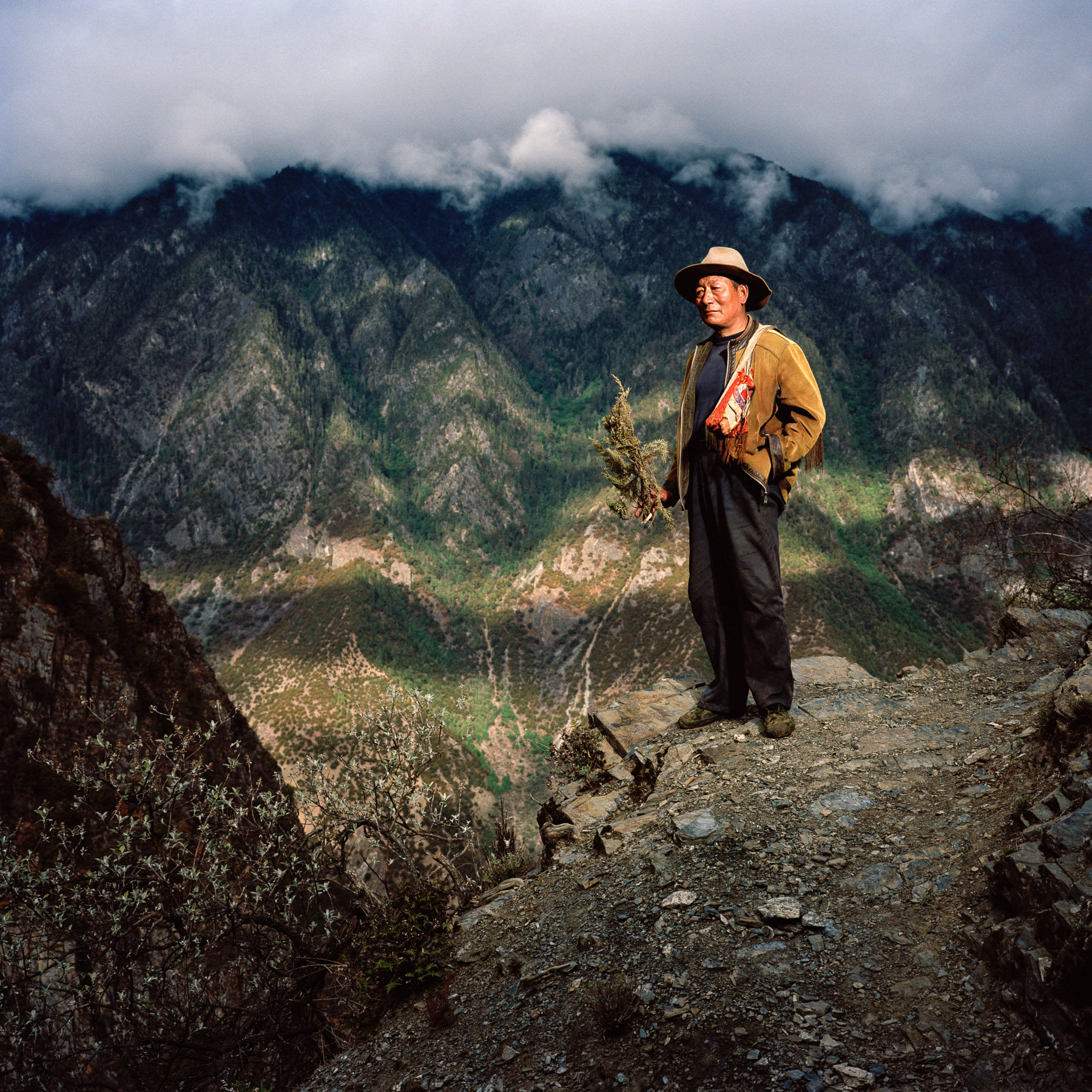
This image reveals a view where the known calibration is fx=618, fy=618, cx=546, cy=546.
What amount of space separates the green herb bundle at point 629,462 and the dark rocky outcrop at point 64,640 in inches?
714

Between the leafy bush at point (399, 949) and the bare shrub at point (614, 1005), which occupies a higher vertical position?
the bare shrub at point (614, 1005)

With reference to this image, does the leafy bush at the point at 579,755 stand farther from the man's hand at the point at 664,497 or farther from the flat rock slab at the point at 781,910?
the flat rock slab at the point at 781,910

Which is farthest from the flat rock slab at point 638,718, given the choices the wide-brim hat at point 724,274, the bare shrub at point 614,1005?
the wide-brim hat at point 724,274

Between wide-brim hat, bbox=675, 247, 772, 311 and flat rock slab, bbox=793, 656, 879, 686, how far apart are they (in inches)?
157

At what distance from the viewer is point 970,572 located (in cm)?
10800

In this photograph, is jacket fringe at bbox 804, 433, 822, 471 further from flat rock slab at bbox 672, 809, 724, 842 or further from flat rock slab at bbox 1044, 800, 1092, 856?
flat rock slab at bbox 1044, 800, 1092, 856

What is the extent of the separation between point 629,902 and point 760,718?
250cm

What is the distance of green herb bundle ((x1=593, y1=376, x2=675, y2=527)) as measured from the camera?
5516 mm

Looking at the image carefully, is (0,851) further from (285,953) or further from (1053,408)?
(1053,408)

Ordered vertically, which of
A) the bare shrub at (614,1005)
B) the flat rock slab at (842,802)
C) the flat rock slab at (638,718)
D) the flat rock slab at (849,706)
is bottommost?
the flat rock slab at (638,718)

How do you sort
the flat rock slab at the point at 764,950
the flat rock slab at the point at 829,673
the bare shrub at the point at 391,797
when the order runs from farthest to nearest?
the flat rock slab at the point at 829,673 < the bare shrub at the point at 391,797 < the flat rock slab at the point at 764,950

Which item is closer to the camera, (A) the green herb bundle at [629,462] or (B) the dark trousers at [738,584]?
(B) the dark trousers at [738,584]

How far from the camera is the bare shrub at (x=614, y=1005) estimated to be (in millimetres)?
2328

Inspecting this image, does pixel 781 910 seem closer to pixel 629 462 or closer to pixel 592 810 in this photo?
pixel 592 810
